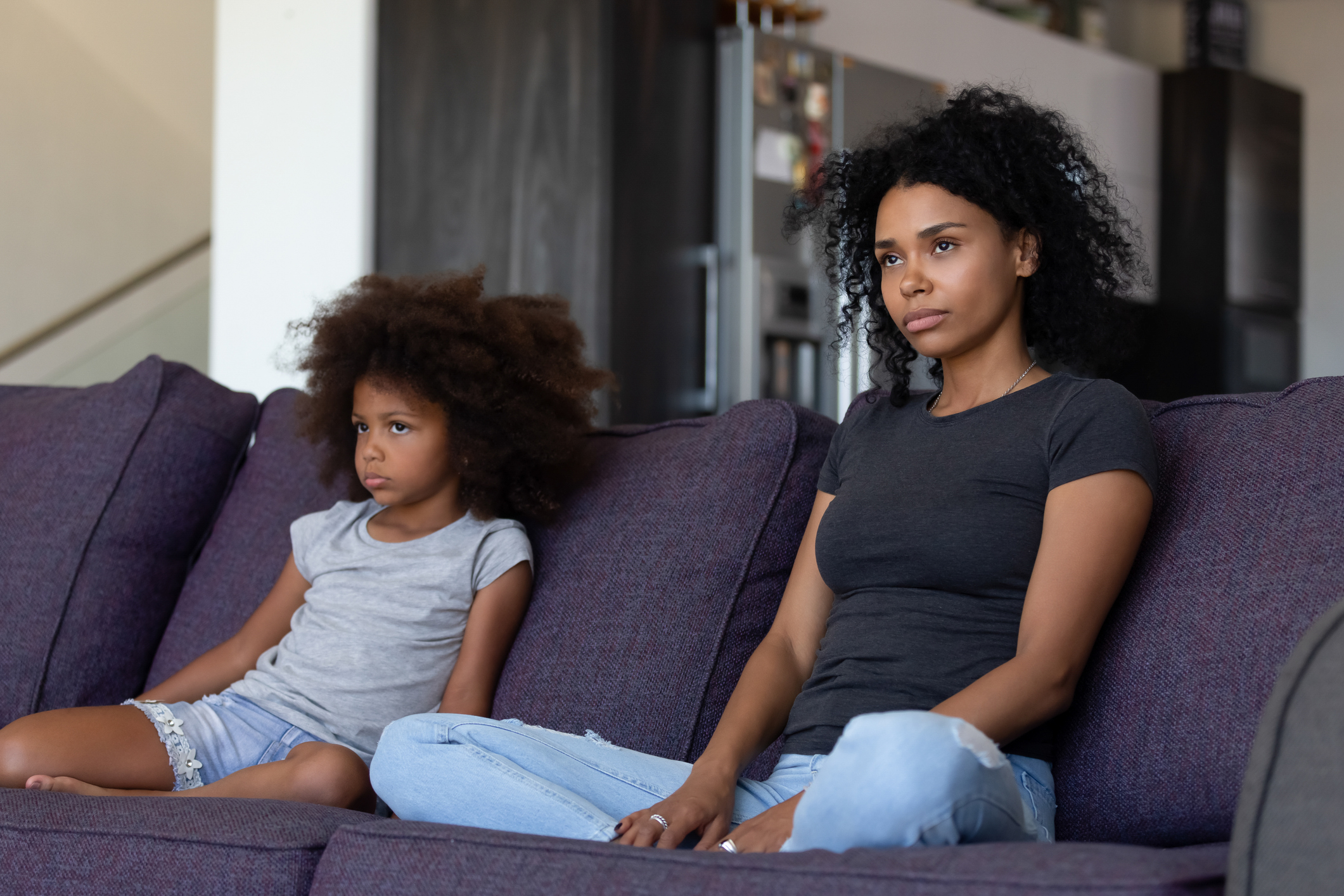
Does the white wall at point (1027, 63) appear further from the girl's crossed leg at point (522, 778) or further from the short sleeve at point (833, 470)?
the girl's crossed leg at point (522, 778)

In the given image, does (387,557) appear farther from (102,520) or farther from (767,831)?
(767,831)

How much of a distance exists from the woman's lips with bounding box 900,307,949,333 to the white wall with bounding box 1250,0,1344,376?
4680 millimetres

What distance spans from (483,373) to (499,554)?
253 millimetres

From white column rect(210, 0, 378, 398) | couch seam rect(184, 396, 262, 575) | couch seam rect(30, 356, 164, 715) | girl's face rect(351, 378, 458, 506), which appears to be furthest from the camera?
white column rect(210, 0, 378, 398)

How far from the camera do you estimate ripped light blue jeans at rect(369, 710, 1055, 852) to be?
1013 millimetres

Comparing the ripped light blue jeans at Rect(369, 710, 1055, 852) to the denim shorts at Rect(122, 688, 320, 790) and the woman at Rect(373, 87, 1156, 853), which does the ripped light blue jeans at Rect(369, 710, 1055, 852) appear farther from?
the denim shorts at Rect(122, 688, 320, 790)

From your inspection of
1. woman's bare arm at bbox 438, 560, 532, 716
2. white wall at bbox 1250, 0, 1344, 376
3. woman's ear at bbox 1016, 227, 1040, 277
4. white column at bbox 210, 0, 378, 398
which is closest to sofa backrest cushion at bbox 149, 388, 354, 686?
woman's bare arm at bbox 438, 560, 532, 716

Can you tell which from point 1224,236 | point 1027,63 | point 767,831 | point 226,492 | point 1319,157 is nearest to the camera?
point 767,831

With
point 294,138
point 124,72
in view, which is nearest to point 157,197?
point 124,72

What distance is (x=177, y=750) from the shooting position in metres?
1.67

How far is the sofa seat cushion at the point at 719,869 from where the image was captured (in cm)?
89

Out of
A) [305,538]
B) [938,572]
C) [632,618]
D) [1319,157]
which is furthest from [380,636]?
[1319,157]

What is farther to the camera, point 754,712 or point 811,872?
point 754,712

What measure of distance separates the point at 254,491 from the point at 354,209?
5.01 ft
